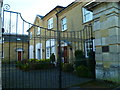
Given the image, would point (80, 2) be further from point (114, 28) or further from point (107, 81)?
point (107, 81)

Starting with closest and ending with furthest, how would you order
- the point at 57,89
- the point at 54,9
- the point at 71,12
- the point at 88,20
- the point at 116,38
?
the point at 57,89 < the point at 116,38 < the point at 88,20 < the point at 71,12 < the point at 54,9

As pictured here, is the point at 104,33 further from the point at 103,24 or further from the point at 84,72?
the point at 84,72

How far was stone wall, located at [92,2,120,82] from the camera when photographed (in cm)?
502

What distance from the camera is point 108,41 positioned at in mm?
5219

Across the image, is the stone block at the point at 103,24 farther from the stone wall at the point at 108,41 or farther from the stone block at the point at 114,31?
the stone block at the point at 114,31

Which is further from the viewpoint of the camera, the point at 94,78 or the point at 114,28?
the point at 94,78

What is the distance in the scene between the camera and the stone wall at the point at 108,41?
5.02 m

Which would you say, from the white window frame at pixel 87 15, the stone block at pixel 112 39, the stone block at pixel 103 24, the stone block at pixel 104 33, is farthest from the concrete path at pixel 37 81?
the white window frame at pixel 87 15

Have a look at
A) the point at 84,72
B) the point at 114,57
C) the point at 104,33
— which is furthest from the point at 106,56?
the point at 84,72

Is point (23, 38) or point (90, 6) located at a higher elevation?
point (90, 6)

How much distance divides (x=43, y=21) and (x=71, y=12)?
683cm

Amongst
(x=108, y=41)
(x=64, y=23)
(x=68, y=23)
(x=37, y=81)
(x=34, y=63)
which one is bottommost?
(x=37, y=81)

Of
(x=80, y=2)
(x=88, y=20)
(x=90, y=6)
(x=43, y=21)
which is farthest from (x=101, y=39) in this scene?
(x=43, y=21)

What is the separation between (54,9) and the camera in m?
15.1
